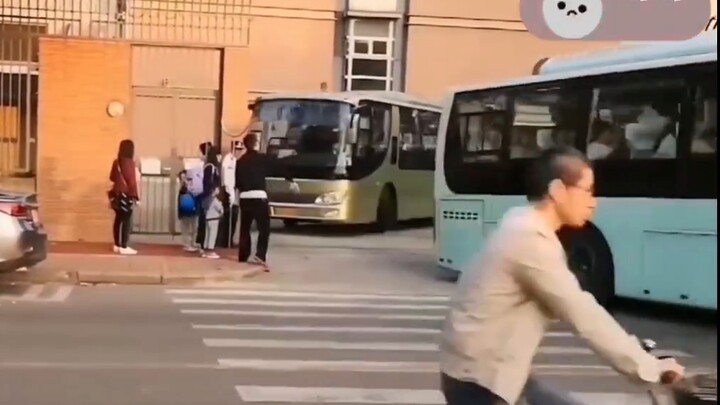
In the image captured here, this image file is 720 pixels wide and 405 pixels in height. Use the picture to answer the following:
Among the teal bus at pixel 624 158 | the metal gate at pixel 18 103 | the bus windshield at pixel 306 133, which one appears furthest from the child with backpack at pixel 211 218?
the bus windshield at pixel 306 133

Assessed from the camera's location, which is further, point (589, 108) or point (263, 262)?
point (263, 262)

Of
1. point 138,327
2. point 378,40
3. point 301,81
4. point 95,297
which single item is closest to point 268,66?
point 301,81

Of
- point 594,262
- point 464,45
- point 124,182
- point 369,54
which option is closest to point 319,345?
point 594,262

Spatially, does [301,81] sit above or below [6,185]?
above

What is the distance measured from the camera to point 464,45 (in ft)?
102

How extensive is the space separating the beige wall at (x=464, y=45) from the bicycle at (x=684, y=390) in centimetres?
2657

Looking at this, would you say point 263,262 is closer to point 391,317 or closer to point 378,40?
point 391,317

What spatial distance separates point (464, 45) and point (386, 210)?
302 inches

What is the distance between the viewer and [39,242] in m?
13.7

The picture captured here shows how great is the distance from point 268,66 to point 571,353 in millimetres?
20295

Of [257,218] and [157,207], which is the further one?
[157,207]

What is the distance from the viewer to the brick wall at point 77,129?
18.8 m

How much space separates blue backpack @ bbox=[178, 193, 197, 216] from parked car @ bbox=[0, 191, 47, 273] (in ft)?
14.2

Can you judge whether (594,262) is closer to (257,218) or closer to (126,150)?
(257,218)
